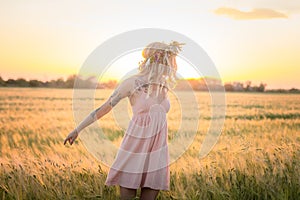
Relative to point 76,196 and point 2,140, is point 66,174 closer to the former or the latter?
point 76,196

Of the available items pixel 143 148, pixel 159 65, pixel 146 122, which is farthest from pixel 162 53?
pixel 143 148

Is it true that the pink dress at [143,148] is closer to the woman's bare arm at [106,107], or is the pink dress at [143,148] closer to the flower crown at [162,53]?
the woman's bare arm at [106,107]

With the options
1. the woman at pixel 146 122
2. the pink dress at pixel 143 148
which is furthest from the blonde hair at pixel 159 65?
the pink dress at pixel 143 148

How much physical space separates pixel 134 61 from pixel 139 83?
1.23ft

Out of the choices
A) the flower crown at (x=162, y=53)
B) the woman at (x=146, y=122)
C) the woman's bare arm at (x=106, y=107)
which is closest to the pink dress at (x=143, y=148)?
the woman at (x=146, y=122)

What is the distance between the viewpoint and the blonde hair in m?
3.52

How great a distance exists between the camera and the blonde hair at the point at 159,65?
3516 millimetres

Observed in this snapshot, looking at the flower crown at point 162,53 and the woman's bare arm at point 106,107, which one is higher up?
the flower crown at point 162,53

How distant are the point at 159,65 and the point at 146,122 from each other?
1.53 feet

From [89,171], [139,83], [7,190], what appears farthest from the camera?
[89,171]

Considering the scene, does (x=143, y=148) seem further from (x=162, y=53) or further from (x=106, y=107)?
(x=162, y=53)

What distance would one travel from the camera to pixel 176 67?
3619mm

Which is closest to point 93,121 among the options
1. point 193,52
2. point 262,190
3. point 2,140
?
point 193,52

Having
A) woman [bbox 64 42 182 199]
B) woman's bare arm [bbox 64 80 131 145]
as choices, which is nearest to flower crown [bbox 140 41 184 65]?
woman [bbox 64 42 182 199]
